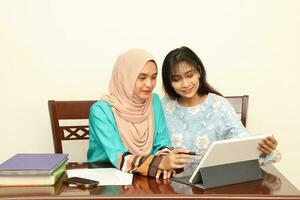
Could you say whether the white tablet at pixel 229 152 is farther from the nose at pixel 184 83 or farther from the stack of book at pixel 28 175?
the nose at pixel 184 83

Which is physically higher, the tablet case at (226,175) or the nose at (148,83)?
the nose at (148,83)

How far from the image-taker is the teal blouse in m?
1.42

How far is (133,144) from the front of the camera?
151cm

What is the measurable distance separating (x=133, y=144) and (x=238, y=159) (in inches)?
19.8

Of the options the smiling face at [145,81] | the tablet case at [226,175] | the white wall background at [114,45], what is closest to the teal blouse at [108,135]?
the smiling face at [145,81]

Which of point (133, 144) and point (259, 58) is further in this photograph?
point (259, 58)

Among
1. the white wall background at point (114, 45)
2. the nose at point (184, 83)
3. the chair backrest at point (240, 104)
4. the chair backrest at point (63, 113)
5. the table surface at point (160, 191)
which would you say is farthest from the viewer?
the white wall background at point (114, 45)

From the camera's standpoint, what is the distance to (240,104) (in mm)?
1938

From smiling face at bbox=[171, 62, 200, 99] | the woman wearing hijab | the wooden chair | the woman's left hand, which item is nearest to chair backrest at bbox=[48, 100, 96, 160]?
the wooden chair

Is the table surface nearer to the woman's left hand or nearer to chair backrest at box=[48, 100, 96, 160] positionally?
the woman's left hand

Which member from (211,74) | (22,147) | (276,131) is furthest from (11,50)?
(276,131)

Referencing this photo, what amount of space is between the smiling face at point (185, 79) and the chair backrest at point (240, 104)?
0.34 meters

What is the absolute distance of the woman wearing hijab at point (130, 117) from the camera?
148 cm

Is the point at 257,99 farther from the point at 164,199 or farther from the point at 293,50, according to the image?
the point at 164,199
